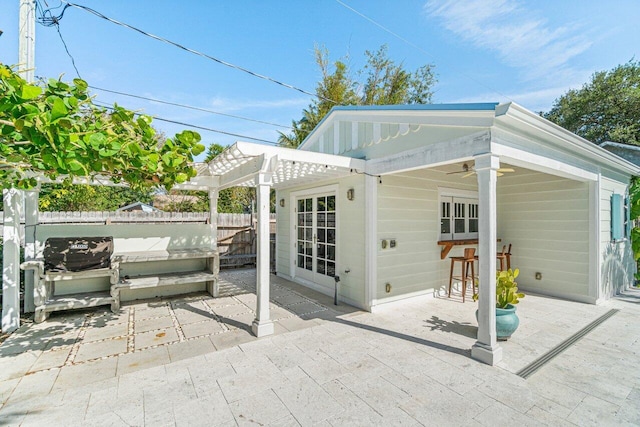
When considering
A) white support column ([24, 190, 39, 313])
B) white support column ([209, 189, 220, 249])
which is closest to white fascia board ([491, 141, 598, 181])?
white support column ([209, 189, 220, 249])

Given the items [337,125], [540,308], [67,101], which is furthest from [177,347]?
[540,308]

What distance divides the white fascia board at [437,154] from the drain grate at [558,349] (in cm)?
219

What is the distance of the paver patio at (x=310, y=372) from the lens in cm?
217

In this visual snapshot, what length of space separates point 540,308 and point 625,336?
1.11 meters

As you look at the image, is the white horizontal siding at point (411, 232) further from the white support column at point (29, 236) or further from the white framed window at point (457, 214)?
the white support column at point (29, 236)

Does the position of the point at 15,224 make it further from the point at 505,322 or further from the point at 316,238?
the point at 505,322

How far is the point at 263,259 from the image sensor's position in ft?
12.1

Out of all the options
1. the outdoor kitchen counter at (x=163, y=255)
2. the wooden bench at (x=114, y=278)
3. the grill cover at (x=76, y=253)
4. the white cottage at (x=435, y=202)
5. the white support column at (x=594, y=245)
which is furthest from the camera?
the white support column at (x=594, y=245)

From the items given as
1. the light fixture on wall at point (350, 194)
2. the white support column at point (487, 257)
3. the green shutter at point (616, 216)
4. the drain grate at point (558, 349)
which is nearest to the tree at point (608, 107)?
the green shutter at point (616, 216)

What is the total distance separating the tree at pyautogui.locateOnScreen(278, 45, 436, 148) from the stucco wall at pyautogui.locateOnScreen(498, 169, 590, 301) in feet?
27.6

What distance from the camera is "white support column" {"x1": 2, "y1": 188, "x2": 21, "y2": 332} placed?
3.69 m

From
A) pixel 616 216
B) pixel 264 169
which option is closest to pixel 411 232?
pixel 264 169

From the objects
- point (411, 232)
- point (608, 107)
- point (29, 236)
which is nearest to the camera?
point (29, 236)

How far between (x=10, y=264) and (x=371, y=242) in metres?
4.95
